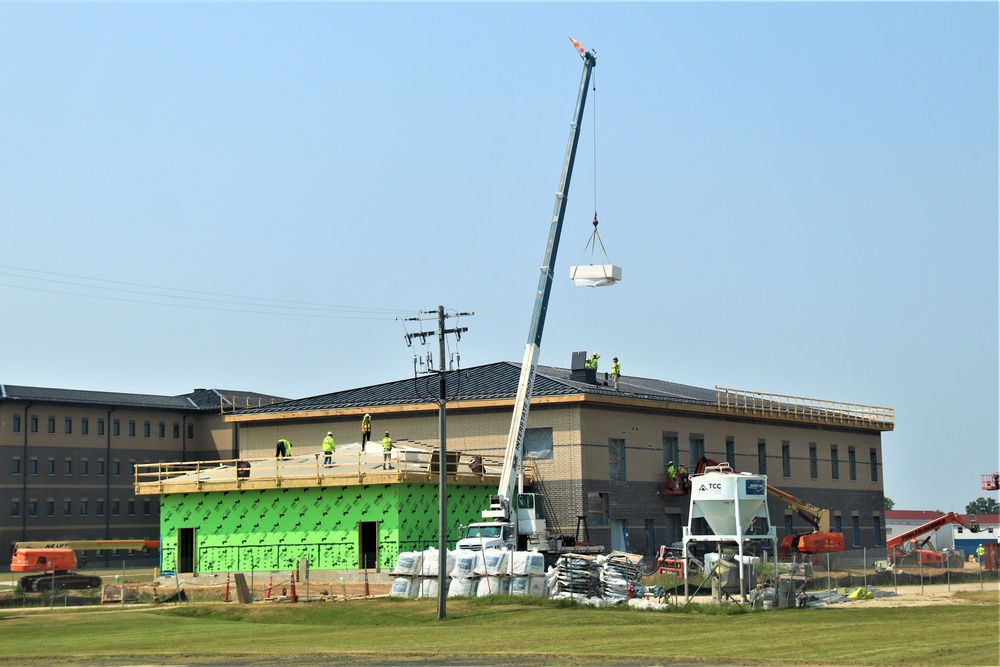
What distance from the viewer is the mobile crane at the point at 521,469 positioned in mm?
47875

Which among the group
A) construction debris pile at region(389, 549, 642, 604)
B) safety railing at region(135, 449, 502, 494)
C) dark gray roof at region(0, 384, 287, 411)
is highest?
dark gray roof at region(0, 384, 287, 411)

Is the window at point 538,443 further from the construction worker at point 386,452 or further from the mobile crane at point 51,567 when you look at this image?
the mobile crane at point 51,567

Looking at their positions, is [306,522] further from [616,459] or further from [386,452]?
[616,459]

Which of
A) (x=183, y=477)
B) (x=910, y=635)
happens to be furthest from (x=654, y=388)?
(x=910, y=635)

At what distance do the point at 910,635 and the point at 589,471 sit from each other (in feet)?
83.6

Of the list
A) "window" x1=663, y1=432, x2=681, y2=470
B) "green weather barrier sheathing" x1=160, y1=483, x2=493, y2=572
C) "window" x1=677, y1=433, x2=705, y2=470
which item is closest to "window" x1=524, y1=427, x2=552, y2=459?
"green weather barrier sheathing" x1=160, y1=483, x2=493, y2=572

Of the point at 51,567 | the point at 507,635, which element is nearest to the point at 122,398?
the point at 51,567

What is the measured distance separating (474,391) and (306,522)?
1138 centimetres

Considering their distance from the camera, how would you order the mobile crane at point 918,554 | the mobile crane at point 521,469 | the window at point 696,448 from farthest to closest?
the window at point 696,448 → the mobile crane at point 918,554 → the mobile crane at point 521,469

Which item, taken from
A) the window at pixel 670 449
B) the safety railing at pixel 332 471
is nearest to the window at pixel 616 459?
the window at pixel 670 449

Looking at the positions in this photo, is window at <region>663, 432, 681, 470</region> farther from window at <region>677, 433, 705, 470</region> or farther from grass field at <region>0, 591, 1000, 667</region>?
grass field at <region>0, 591, 1000, 667</region>

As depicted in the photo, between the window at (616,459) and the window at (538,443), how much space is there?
2658mm

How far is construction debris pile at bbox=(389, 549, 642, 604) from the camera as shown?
139 ft

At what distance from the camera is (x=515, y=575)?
43.4 metres
